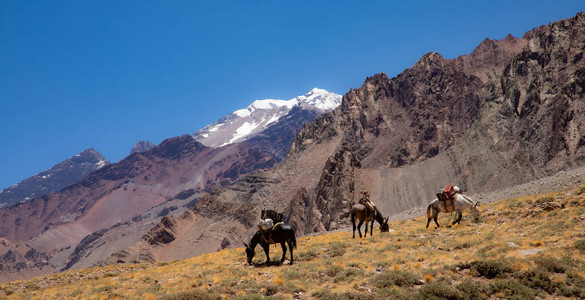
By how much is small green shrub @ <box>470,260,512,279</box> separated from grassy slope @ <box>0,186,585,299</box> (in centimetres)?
4

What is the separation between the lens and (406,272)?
16609mm

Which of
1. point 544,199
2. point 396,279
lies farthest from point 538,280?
point 544,199

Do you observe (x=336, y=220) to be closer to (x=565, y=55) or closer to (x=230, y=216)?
(x=230, y=216)

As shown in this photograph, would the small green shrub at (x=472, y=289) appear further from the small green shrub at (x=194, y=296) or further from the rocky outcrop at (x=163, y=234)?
the rocky outcrop at (x=163, y=234)

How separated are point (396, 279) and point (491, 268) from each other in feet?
12.4

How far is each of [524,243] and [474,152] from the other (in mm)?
128747

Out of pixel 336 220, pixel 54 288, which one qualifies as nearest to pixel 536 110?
pixel 336 220

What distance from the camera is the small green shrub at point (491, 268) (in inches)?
617

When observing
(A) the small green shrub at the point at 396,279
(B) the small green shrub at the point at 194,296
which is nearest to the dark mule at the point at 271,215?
(B) the small green shrub at the point at 194,296

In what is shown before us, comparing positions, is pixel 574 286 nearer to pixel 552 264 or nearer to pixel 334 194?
pixel 552 264

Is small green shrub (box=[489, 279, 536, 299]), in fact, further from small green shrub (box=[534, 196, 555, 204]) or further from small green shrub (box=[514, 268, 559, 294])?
small green shrub (box=[534, 196, 555, 204])

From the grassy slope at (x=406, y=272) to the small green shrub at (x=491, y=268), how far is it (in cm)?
4

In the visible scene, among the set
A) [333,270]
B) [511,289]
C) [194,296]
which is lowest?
[511,289]

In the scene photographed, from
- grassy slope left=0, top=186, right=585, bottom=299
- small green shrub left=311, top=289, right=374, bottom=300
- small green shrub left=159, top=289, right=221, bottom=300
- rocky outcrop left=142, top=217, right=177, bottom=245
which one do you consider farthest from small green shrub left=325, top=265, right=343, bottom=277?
rocky outcrop left=142, top=217, right=177, bottom=245
